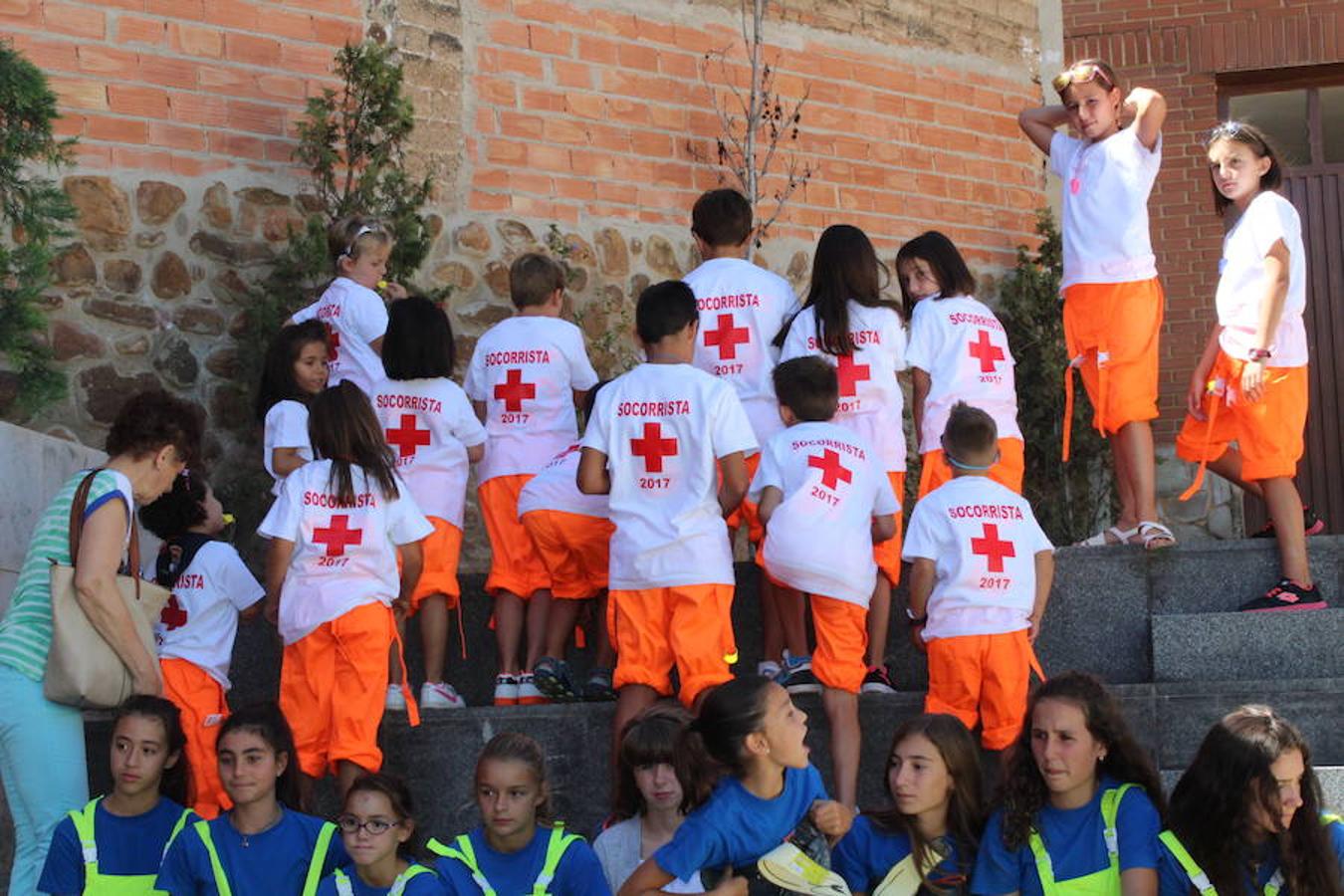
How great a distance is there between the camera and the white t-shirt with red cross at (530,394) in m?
7.39

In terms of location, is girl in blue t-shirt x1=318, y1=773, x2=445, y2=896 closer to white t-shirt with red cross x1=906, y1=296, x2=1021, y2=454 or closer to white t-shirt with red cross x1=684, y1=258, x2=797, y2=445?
white t-shirt with red cross x1=684, y1=258, x2=797, y2=445

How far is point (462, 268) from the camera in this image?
9836mm

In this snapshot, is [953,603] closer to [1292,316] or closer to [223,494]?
[1292,316]

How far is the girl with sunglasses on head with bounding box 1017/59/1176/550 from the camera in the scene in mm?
7387

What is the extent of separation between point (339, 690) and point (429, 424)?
1.19m

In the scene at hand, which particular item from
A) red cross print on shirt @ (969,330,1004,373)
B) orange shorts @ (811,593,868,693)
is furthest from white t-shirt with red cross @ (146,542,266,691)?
red cross print on shirt @ (969,330,1004,373)

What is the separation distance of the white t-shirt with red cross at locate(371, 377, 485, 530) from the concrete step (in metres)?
2.39

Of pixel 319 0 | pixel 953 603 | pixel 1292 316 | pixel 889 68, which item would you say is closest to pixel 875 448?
pixel 953 603

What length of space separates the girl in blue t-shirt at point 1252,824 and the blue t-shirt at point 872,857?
0.51 meters

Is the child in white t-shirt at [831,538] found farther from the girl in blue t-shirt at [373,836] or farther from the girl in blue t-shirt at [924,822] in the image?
the girl in blue t-shirt at [373,836]

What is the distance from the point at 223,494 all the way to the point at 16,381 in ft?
3.20

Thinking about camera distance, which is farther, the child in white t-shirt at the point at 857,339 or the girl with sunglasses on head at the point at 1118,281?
the girl with sunglasses on head at the point at 1118,281

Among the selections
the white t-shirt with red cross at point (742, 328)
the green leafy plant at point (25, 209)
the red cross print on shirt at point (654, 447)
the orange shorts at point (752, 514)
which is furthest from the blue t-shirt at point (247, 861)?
the white t-shirt with red cross at point (742, 328)

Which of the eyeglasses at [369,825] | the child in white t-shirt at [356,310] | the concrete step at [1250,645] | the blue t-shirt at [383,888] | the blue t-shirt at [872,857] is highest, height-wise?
the child in white t-shirt at [356,310]
